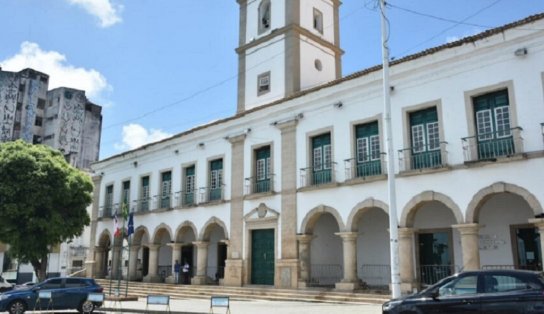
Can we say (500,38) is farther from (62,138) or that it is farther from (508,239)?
(62,138)

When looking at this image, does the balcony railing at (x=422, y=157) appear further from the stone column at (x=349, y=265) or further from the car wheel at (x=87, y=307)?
the car wheel at (x=87, y=307)

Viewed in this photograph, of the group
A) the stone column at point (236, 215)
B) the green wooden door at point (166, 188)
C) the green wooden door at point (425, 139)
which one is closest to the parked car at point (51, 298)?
the stone column at point (236, 215)

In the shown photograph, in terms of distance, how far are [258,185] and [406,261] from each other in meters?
7.55

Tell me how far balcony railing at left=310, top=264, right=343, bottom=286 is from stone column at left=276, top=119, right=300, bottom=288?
1063mm

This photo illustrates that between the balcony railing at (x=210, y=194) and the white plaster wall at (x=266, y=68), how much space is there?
439 centimetres

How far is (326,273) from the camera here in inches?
766

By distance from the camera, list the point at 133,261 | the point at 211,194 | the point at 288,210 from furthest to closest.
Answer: the point at 133,261
the point at 211,194
the point at 288,210

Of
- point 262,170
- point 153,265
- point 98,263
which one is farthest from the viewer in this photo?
point 98,263

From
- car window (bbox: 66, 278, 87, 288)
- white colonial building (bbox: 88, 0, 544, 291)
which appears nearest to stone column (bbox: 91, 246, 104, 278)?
white colonial building (bbox: 88, 0, 544, 291)

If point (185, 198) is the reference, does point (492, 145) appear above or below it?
above

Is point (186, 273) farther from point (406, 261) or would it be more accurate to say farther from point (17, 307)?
point (406, 261)

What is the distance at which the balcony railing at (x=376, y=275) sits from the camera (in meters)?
17.8

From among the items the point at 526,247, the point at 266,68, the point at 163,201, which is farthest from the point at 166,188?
the point at 526,247

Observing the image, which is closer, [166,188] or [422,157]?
[422,157]
